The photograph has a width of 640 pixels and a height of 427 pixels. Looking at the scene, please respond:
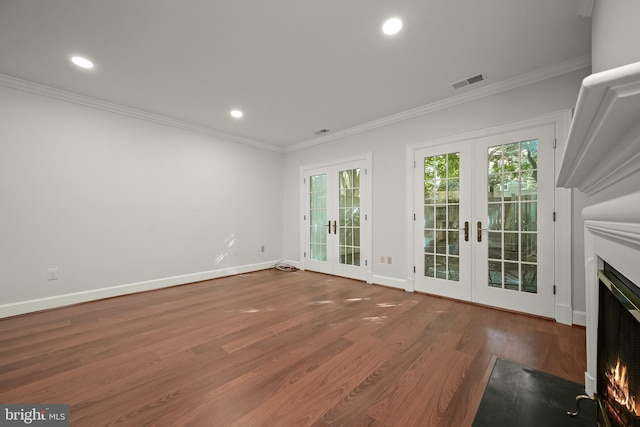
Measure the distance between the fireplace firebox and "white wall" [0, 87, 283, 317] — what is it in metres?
4.60

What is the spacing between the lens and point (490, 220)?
3008 millimetres

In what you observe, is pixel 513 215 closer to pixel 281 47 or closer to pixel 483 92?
pixel 483 92

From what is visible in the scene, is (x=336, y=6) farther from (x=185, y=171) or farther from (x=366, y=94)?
(x=185, y=171)

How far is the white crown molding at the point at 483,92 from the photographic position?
8.16 ft

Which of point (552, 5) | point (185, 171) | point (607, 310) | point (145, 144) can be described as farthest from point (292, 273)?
point (552, 5)

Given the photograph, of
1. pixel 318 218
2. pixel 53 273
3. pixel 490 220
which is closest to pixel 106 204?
pixel 53 273

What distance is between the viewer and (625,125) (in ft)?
1.89

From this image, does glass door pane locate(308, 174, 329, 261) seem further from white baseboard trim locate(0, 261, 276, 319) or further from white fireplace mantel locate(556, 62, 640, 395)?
white fireplace mantel locate(556, 62, 640, 395)

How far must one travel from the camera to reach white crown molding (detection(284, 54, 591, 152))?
249cm

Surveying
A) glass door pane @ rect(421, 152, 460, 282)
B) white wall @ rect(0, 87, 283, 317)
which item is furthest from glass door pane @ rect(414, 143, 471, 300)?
white wall @ rect(0, 87, 283, 317)

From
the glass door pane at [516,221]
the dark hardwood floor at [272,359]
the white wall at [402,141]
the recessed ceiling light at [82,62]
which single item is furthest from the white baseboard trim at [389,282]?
the recessed ceiling light at [82,62]

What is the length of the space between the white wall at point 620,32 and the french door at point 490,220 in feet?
5.36

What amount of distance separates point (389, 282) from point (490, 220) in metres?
1.63

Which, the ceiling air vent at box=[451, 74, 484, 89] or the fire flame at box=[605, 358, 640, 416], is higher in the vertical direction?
the ceiling air vent at box=[451, 74, 484, 89]
